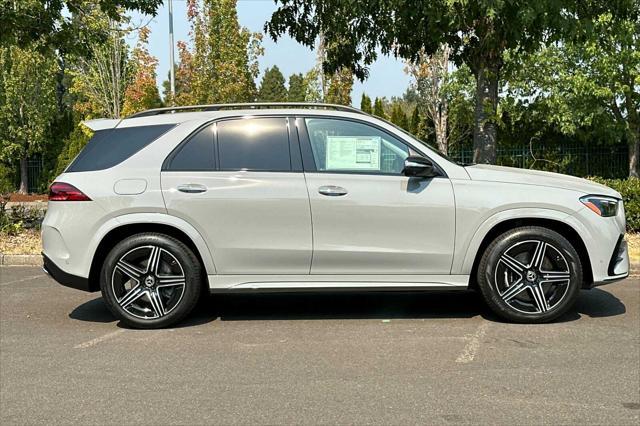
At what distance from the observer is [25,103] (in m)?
24.9

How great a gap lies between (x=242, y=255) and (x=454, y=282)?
6.01 ft

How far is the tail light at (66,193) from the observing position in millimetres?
5445

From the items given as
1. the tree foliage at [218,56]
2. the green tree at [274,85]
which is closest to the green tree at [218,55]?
the tree foliage at [218,56]

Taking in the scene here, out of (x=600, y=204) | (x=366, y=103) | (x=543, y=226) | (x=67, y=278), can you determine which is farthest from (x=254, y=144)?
(x=366, y=103)

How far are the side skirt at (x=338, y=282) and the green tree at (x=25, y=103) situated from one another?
21.9m

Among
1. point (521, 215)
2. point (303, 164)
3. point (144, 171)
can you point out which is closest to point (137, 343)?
point (144, 171)

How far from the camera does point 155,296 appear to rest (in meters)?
5.49

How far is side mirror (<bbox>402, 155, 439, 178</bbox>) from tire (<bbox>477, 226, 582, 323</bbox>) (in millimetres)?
822

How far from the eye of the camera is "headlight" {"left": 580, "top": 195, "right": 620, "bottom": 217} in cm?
545

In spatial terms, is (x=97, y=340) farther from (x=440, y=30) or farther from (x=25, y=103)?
(x=25, y=103)

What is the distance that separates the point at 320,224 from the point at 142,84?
2013 cm

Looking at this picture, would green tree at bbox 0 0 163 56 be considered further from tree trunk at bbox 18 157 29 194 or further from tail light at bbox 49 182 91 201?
tree trunk at bbox 18 157 29 194

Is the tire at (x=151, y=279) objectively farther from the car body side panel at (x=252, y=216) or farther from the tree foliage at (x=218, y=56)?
the tree foliage at (x=218, y=56)

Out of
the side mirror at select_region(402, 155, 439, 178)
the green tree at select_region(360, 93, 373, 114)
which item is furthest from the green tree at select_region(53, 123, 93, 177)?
the side mirror at select_region(402, 155, 439, 178)
